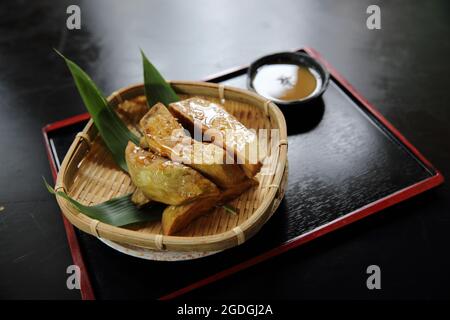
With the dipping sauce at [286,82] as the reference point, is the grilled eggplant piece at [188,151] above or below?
below

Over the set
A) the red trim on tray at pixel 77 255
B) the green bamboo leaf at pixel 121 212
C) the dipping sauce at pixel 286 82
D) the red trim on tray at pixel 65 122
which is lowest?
the red trim on tray at pixel 77 255

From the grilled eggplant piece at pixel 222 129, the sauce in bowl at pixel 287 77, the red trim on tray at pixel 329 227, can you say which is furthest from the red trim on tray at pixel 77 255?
the sauce in bowl at pixel 287 77

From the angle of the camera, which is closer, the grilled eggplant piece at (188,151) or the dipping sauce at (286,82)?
the grilled eggplant piece at (188,151)

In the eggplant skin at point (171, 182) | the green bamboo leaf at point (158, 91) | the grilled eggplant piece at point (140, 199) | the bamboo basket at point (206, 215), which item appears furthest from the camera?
the green bamboo leaf at point (158, 91)

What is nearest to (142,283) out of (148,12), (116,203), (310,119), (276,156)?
(116,203)

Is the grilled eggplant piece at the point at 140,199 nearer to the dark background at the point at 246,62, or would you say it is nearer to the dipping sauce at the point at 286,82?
the dark background at the point at 246,62

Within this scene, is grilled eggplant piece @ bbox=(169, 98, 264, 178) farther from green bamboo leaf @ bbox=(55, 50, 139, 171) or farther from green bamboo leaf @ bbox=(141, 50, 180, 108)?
green bamboo leaf @ bbox=(55, 50, 139, 171)

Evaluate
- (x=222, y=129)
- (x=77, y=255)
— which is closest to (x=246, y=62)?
(x=222, y=129)

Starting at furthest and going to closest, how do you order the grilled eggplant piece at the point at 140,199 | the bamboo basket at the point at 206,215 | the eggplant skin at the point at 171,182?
the grilled eggplant piece at the point at 140,199, the eggplant skin at the point at 171,182, the bamboo basket at the point at 206,215
